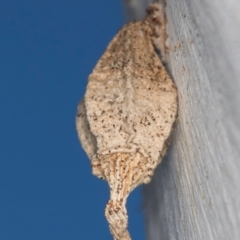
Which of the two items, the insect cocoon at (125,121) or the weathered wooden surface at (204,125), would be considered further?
the insect cocoon at (125,121)

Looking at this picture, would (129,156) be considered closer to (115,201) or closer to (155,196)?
(115,201)

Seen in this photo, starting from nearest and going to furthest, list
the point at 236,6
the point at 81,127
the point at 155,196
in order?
the point at 236,6 < the point at 81,127 < the point at 155,196

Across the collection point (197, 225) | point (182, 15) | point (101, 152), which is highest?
point (182, 15)

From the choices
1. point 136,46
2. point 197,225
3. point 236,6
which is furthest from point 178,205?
point 236,6

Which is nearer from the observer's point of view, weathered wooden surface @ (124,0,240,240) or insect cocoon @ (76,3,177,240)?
weathered wooden surface @ (124,0,240,240)

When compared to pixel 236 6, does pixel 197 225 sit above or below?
below
